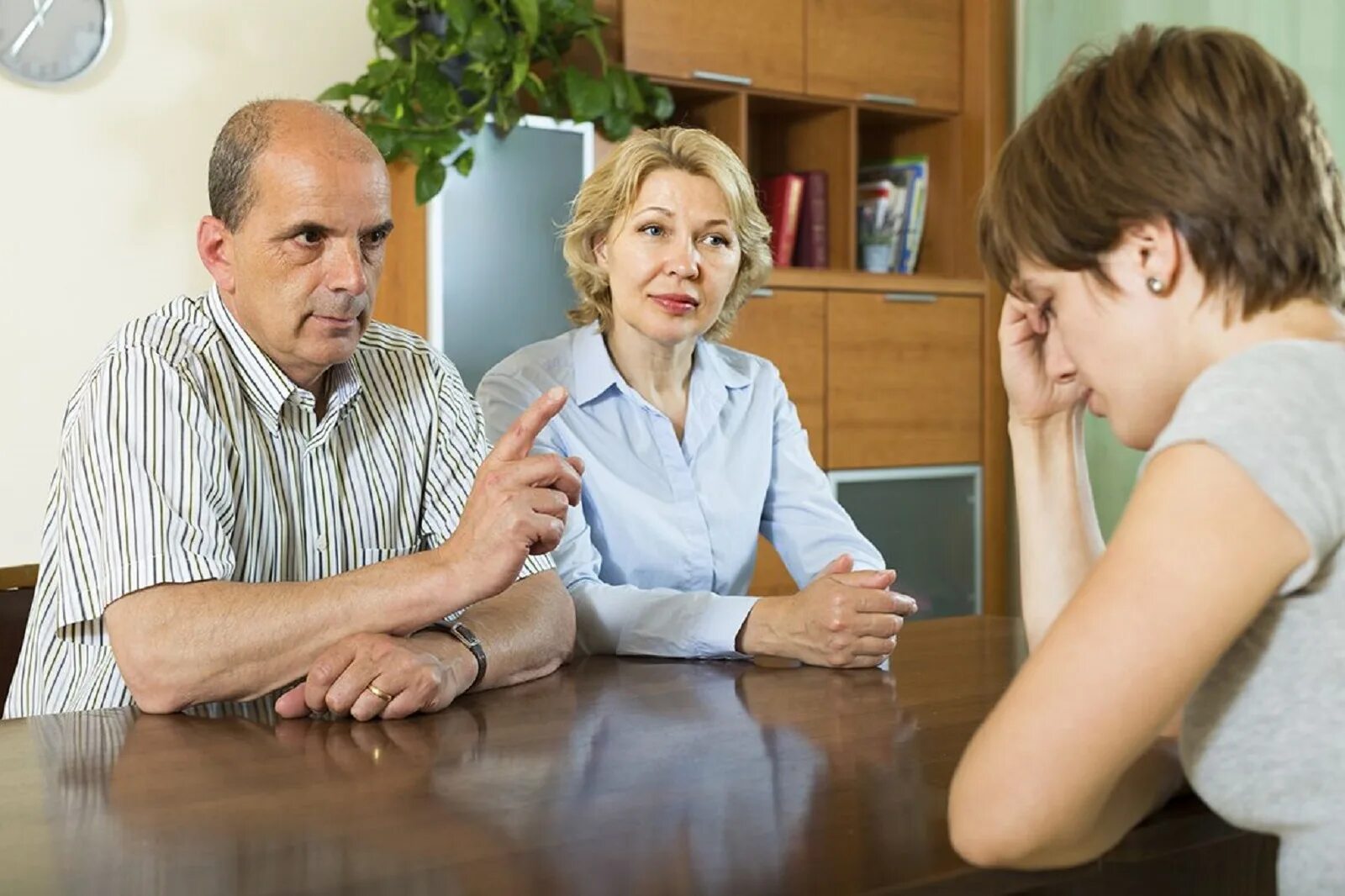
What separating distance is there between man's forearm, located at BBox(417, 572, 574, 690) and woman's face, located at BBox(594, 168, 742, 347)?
618 millimetres

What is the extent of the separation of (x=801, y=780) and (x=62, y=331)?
8.96 ft

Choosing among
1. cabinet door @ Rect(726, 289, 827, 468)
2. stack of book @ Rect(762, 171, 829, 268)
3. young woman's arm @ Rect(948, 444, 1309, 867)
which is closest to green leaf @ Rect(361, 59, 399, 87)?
cabinet door @ Rect(726, 289, 827, 468)

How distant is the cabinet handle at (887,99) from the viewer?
14.5ft

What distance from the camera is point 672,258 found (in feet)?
7.90

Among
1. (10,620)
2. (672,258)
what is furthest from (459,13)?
(10,620)

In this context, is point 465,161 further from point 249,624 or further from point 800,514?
point 249,624

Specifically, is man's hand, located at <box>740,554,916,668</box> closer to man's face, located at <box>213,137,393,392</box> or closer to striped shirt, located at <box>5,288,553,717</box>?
striped shirt, located at <box>5,288,553,717</box>

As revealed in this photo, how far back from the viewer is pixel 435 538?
1.99 metres

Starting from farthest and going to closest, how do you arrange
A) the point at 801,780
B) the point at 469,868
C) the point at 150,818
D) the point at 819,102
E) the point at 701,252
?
the point at 819,102
the point at 701,252
the point at 801,780
the point at 150,818
the point at 469,868

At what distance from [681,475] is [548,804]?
1207 mm

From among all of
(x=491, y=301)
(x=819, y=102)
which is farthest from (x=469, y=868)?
(x=819, y=102)

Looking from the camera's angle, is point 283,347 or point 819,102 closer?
point 283,347

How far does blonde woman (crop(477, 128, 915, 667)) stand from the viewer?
2.27m

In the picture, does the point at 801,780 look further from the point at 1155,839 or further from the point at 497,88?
the point at 497,88
